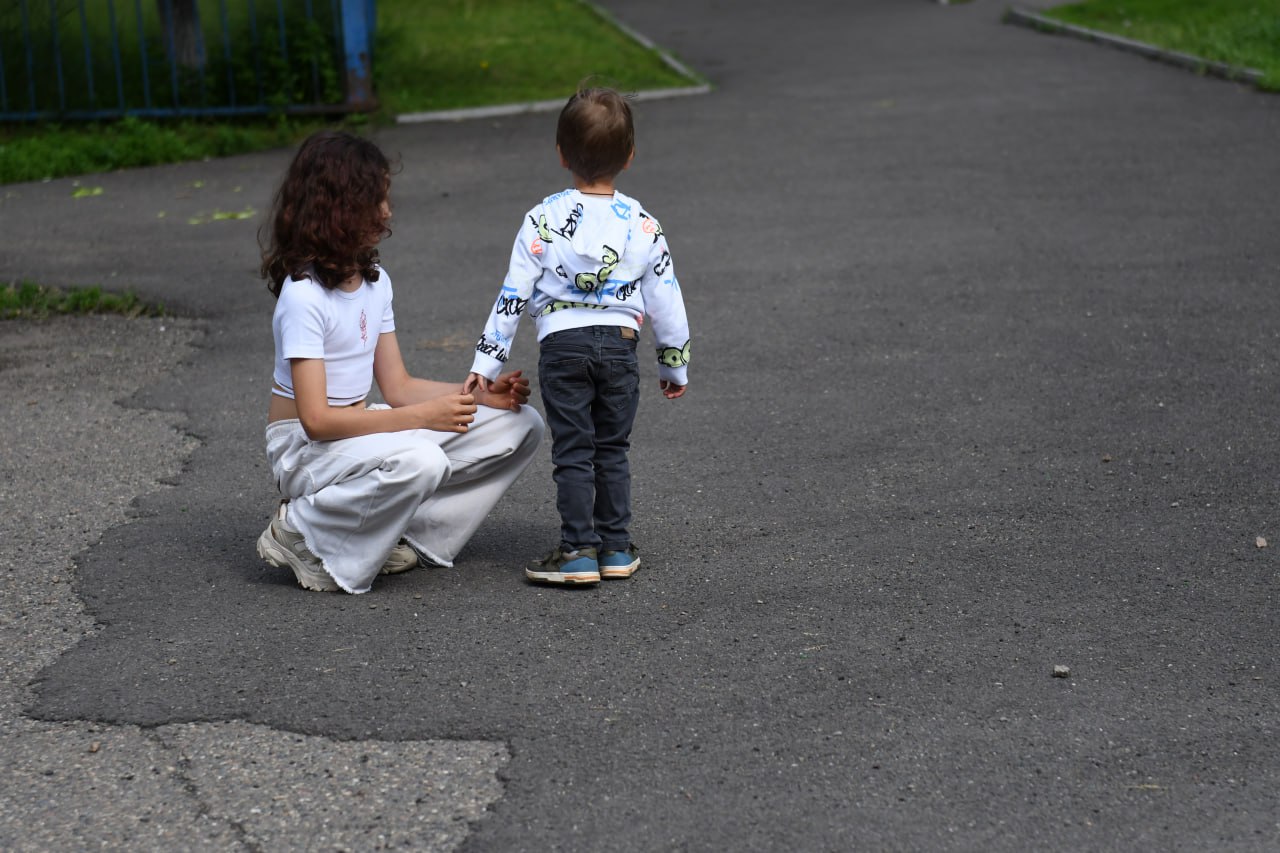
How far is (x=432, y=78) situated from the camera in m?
14.4

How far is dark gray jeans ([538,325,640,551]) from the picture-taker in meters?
4.30

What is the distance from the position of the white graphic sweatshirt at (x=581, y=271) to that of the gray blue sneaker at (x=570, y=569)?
561 mm

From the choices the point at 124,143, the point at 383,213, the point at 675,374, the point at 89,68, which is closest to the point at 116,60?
the point at 89,68

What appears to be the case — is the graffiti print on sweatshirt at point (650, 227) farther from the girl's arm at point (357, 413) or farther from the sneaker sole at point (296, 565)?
the sneaker sole at point (296, 565)

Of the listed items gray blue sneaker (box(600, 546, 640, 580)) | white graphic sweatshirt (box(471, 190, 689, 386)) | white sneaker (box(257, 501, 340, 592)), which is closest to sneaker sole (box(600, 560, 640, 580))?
gray blue sneaker (box(600, 546, 640, 580))

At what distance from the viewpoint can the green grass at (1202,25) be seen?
14.4 meters

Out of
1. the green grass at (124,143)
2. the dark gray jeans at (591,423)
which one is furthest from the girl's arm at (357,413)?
the green grass at (124,143)

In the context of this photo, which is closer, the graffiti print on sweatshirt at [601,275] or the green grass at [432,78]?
the graffiti print on sweatshirt at [601,275]

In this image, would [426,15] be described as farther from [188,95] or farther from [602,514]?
[602,514]

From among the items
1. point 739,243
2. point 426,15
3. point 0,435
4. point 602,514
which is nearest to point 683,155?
point 739,243

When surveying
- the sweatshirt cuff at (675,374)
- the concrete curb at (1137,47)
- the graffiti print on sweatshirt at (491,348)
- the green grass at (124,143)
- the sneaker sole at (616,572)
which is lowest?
the sneaker sole at (616,572)

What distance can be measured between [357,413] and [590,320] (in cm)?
70

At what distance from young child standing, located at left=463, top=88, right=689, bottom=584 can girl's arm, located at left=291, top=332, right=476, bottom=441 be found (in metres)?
0.09

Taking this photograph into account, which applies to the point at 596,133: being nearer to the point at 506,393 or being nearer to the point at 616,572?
the point at 506,393
